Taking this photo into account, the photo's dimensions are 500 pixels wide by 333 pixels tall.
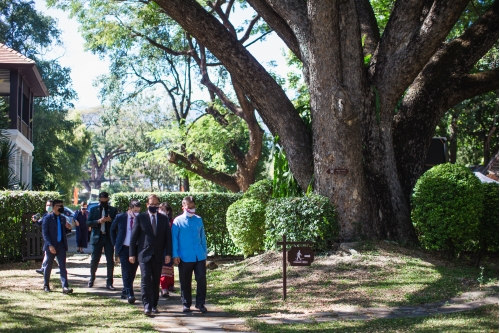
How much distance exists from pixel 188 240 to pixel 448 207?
18.4 ft

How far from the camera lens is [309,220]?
13.2 meters

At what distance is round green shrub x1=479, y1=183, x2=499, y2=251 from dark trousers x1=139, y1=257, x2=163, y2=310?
712cm

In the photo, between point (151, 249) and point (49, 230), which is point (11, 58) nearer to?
point (49, 230)

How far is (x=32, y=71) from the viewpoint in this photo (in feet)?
104

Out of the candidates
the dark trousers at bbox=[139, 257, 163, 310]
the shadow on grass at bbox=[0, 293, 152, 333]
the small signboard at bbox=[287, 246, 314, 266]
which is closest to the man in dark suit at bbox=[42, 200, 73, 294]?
the shadow on grass at bbox=[0, 293, 152, 333]

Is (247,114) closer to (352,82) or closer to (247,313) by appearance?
(352,82)

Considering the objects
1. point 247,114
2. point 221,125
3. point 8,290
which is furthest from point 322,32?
point 221,125

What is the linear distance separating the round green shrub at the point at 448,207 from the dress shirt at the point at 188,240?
518cm

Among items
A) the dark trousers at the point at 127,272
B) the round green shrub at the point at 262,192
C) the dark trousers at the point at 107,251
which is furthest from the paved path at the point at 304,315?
the round green shrub at the point at 262,192

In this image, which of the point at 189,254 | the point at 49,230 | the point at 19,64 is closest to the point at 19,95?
the point at 19,64

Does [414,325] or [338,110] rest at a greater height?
[338,110]

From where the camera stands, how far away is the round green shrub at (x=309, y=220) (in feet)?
42.8

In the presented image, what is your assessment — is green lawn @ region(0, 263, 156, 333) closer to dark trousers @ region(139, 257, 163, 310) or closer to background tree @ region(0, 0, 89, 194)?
dark trousers @ region(139, 257, 163, 310)

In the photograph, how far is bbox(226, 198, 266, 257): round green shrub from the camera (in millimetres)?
16812
